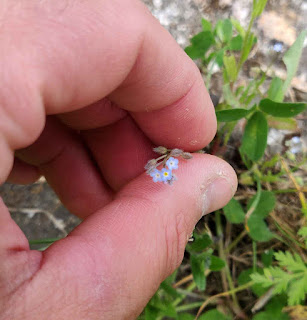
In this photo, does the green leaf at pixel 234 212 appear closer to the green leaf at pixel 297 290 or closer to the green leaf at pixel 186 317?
the green leaf at pixel 297 290

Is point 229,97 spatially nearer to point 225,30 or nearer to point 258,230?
point 225,30

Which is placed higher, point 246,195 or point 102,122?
point 102,122

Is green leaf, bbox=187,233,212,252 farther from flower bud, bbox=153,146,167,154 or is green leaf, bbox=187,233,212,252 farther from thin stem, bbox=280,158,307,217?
thin stem, bbox=280,158,307,217

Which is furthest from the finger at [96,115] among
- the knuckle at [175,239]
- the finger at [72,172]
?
the knuckle at [175,239]

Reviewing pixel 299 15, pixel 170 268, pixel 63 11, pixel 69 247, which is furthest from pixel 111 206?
pixel 299 15

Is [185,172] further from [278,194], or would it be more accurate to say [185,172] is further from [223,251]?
[278,194]

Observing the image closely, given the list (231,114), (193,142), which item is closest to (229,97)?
(231,114)
